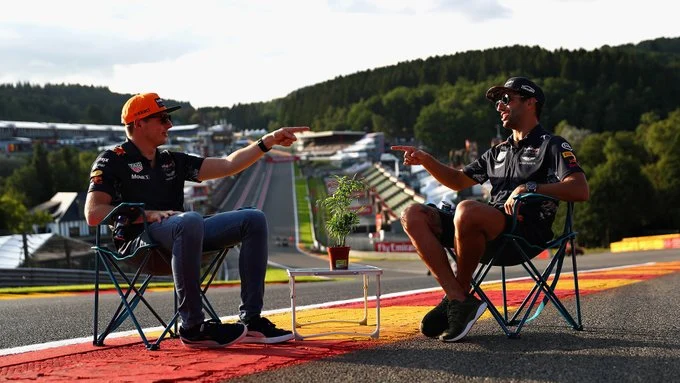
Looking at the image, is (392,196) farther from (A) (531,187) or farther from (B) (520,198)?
(B) (520,198)

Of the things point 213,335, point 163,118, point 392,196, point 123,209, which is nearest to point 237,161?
point 163,118

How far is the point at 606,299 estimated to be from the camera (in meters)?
8.30

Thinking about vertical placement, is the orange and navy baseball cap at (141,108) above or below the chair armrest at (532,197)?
above

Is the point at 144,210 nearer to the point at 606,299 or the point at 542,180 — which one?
the point at 542,180

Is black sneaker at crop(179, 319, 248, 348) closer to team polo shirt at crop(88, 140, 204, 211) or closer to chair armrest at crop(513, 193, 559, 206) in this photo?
team polo shirt at crop(88, 140, 204, 211)

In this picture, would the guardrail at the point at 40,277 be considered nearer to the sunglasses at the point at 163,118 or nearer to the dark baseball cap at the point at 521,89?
the sunglasses at the point at 163,118

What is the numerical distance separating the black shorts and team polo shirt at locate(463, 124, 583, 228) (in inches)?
2.9

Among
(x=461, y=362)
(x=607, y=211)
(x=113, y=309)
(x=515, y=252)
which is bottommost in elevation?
(x=607, y=211)

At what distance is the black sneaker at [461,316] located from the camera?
5.65 m

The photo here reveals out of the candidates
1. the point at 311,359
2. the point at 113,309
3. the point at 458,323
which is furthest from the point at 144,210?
the point at 113,309

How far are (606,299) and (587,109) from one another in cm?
18490

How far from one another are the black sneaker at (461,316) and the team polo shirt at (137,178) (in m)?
1.76

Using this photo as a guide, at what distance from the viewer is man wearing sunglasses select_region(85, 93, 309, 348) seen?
5.55 metres

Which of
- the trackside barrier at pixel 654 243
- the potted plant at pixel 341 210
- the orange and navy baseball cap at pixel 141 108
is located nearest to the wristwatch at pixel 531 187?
the potted plant at pixel 341 210
